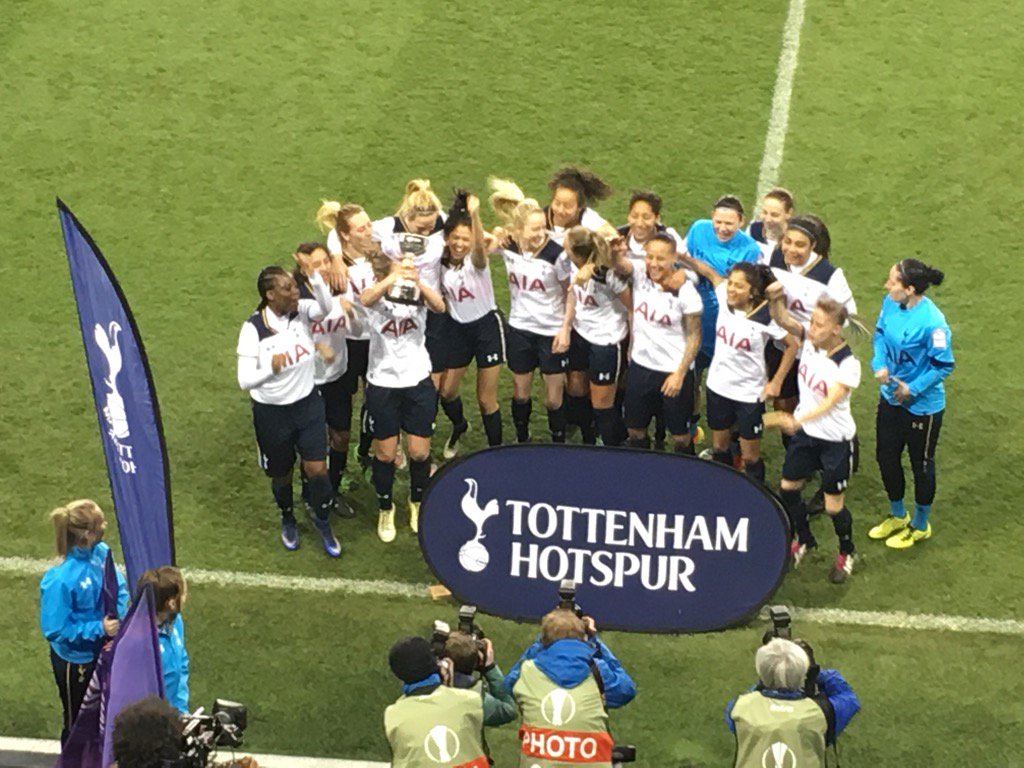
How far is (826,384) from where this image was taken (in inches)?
328

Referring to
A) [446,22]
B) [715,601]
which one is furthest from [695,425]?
[446,22]

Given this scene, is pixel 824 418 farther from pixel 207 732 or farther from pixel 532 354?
pixel 207 732

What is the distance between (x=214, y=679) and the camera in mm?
8352

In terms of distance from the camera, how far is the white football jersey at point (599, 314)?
9.03 metres

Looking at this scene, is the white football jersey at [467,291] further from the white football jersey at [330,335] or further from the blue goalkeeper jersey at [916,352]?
the blue goalkeeper jersey at [916,352]

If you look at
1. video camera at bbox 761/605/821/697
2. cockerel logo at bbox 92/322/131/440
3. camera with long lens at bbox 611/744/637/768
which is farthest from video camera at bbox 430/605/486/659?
cockerel logo at bbox 92/322/131/440

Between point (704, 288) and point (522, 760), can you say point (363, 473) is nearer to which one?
point (704, 288)

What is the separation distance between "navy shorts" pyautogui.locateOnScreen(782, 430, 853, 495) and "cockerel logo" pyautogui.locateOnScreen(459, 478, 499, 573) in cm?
153

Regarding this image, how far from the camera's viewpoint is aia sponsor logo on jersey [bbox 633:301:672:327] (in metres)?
8.80

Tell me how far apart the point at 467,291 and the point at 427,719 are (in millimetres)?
3376

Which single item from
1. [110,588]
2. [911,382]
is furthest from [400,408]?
[911,382]

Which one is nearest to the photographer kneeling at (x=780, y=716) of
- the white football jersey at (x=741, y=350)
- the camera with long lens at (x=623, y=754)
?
the camera with long lens at (x=623, y=754)

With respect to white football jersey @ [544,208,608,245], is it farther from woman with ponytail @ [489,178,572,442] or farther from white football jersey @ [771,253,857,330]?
white football jersey @ [771,253,857,330]

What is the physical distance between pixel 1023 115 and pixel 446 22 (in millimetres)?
4454
